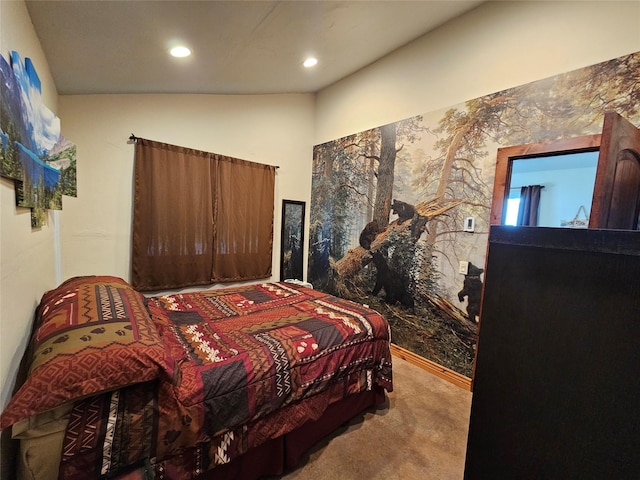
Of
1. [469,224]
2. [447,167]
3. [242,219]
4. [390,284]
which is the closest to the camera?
[469,224]

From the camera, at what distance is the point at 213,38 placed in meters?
2.09

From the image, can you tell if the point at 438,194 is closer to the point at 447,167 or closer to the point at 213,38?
the point at 447,167

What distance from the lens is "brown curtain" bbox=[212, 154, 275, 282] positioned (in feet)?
11.2

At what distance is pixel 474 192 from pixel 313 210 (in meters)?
2.36

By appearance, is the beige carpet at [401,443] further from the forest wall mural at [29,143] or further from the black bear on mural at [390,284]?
the forest wall mural at [29,143]

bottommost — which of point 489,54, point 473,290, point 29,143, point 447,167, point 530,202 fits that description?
point 473,290

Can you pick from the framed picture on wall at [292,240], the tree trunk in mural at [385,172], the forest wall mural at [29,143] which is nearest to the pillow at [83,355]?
the forest wall mural at [29,143]

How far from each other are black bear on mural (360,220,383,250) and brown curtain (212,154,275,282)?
137cm

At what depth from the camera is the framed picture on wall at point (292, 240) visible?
4.09 meters

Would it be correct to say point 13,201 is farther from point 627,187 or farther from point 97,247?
point 627,187

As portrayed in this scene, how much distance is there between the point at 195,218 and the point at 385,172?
7.81 feet

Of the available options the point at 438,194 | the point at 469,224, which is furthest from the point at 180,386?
the point at 438,194

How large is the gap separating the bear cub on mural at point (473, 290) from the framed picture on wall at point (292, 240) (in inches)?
97.6

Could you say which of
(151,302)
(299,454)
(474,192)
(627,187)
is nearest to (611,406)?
(627,187)
